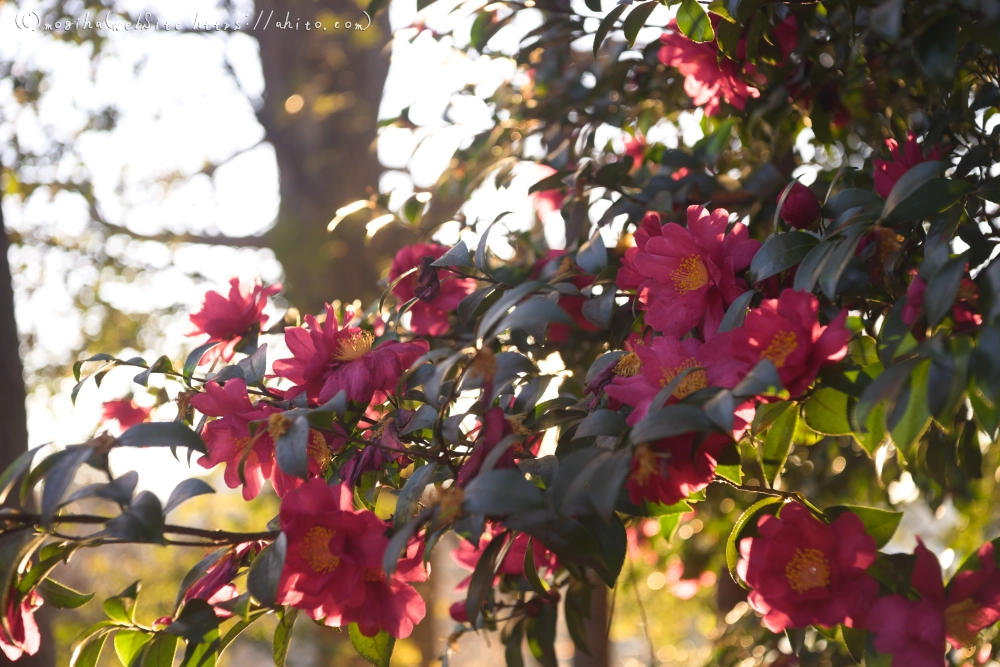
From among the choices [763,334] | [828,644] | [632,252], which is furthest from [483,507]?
[828,644]

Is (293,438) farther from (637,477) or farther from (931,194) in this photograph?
(931,194)

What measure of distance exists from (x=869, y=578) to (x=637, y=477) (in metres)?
0.18

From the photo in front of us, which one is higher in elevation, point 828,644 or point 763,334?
point 763,334

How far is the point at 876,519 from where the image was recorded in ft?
1.81

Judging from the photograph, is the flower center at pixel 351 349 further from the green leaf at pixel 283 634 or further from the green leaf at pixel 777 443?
the green leaf at pixel 777 443

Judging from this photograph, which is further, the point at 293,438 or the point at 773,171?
the point at 773,171

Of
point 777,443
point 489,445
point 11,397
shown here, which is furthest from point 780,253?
point 11,397

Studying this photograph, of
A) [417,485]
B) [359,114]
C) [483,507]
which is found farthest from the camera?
[359,114]

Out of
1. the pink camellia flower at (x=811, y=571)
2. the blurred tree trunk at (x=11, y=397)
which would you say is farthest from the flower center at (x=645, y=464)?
the blurred tree trunk at (x=11, y=397)

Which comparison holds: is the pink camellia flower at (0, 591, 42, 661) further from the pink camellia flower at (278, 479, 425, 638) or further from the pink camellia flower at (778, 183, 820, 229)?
the pink camellia flower at (778, 183, 820, 229)

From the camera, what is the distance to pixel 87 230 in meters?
2.95

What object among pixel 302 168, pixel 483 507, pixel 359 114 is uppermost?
pixel 483 507

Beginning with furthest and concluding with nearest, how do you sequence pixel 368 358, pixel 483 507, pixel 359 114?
pixel 359 114
pixel 368 358
pixel 483 507

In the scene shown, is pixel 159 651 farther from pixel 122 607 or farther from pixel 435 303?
pixel 435 303
